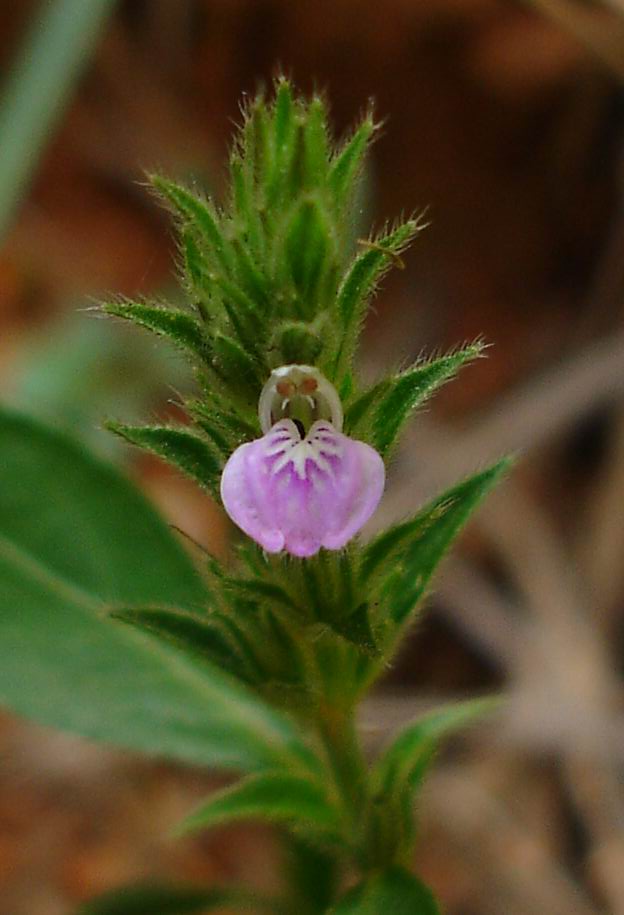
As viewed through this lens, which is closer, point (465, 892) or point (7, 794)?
point (465, 892)

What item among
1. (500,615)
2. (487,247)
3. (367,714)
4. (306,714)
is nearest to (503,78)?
(487,247)

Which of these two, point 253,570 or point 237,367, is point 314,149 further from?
point 253,570

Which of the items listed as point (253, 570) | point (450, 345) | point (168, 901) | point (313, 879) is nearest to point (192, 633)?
point (253, 570)

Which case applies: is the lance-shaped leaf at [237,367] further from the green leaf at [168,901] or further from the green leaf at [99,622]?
the green leaf at [168,901]

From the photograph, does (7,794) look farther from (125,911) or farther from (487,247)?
(487,247)

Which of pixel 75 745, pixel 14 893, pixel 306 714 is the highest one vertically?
pixel 306 714

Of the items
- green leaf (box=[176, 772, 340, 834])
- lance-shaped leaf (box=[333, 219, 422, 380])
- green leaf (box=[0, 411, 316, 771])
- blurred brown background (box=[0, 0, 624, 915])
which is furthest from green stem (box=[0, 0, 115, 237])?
lance-shaped leaf (box=[333, 219, 422, 380])

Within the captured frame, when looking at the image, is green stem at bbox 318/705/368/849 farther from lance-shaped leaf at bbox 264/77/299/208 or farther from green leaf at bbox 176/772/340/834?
lance-shaped leaf at bbox 264/77/299/208
